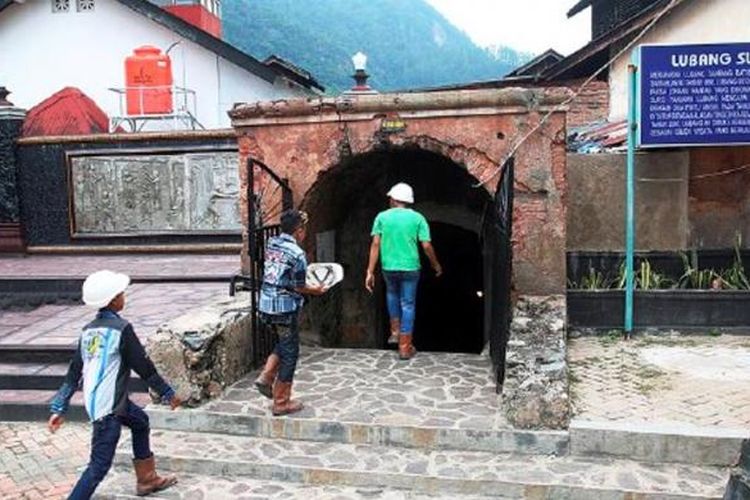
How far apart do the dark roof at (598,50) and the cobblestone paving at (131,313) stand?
8.22 m

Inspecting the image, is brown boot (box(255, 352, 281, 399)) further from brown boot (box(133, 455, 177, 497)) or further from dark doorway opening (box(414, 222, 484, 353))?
dark doorway opening (box(414, 222, 484, 353))

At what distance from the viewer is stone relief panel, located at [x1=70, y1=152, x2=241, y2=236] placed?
13.4m

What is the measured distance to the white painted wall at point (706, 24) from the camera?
1089cm

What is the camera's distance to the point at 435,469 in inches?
225

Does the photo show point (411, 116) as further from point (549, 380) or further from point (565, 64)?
point (565, 64)

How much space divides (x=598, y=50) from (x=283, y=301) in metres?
10.2

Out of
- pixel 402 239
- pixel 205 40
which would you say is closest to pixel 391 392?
pixel 402 239

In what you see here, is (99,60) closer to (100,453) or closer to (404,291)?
(404,291)

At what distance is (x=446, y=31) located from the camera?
7162 centimetres

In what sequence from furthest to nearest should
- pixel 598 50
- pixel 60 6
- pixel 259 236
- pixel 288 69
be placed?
pixel 60 6
pixel 288 69
pixel 598 50
pixel 259 236

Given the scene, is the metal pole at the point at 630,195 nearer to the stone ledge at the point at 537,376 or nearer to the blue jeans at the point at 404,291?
the stone ledge at the point at 537,376

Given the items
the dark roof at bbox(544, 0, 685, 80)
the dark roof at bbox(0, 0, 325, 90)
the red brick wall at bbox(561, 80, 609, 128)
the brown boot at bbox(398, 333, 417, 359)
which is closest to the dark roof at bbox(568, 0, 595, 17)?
the red brick wall at bbox(561, 80, 609, 128)

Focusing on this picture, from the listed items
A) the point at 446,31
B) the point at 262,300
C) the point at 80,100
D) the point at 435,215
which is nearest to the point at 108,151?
the point at 80,100

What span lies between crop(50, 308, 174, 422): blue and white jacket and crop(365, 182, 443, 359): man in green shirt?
3152 mm
